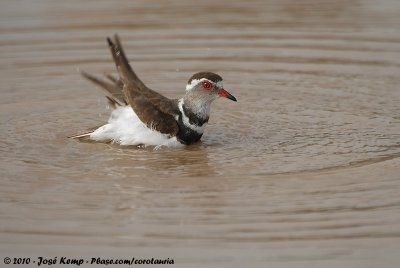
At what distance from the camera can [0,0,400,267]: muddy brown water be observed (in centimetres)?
827

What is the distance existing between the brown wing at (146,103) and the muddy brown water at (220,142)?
0.34 meters

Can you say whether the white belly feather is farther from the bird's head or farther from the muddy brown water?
the bird's head

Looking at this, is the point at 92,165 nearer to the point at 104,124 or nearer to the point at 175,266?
the point at 104,124

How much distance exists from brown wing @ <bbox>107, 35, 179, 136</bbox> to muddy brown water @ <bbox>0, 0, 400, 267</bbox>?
34 centimetres

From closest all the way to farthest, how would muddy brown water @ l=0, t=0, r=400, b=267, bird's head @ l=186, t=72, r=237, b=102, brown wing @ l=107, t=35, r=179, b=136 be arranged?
muddy brown water @ l=0, t=0, r=400, b=267 → brown wing @ l=107, t=35, r=179, b=136 → bird's head @ l=186, t=72, r=237, b=102

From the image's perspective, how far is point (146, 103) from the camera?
37.2ft

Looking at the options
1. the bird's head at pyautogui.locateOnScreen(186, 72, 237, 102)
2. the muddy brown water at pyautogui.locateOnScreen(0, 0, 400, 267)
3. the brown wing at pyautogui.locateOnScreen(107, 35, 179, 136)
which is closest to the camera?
the muddy brown water at pyautogui.locateOnScreen(0, 0, 400, 267)

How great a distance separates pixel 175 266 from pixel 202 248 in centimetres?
37

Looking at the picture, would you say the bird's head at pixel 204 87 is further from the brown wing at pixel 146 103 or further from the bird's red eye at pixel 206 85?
the brown wing at pixel 146 103

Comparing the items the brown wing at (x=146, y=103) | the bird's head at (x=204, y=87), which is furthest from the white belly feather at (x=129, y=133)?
the bird's head at (x=204, y=87)

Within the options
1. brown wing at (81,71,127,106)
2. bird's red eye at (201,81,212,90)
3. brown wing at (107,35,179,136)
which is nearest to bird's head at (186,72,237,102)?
bird's red eye at (201,81,212,90)

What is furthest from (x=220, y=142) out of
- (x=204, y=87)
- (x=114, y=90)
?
(x=114, y=90)

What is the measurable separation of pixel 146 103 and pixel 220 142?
1.06 meters

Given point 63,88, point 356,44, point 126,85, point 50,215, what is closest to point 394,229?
point 50,215
